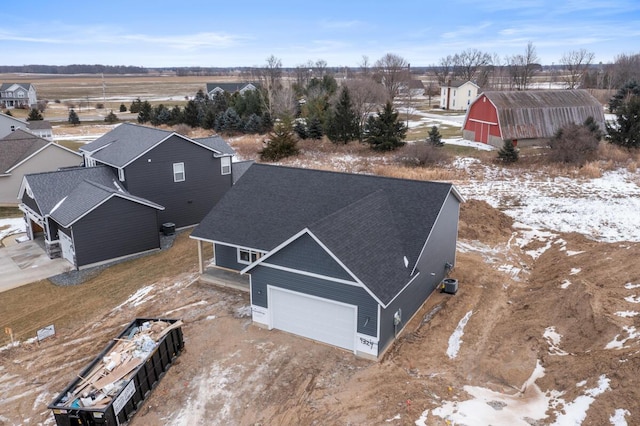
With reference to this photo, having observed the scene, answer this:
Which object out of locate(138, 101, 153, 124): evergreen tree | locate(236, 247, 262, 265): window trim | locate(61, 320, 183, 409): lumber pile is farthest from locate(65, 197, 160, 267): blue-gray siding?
locate(138, 101, 153, 124): evergreen tree

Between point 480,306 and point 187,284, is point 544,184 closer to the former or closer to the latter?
point 480,306

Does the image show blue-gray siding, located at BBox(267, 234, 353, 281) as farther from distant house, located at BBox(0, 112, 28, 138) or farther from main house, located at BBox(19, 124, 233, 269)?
distant house, located at BBox(0, 112, 28, 138)

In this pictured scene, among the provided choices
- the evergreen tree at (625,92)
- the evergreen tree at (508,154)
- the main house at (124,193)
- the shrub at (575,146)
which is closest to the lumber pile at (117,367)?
the main house at (124,193)

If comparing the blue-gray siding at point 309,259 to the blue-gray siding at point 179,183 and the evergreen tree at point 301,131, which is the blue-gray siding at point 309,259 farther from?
the evergreen tree at point 301,131

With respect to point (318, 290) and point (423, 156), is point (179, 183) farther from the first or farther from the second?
point (423, 156)

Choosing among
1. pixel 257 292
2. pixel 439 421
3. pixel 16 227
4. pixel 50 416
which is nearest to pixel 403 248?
pixel 257 292

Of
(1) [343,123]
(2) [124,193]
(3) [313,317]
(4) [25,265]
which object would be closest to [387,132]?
(1) [343,123]
